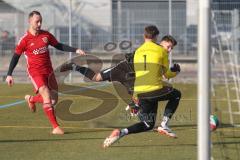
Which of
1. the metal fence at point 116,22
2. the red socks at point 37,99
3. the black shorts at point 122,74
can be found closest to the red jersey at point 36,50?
the red socks at point 37,99

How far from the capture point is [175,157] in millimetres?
7566

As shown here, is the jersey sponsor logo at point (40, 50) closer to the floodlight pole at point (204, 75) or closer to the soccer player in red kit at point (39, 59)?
Answer: the soccer player in red kit at point (39, 59)

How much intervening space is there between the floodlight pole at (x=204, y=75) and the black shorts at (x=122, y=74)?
593cm

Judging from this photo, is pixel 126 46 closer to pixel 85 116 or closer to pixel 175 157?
pixel 85 116

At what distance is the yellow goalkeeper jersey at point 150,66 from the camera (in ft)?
27.2

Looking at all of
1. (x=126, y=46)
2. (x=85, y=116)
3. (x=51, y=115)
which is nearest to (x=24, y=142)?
(x=51, y=115)

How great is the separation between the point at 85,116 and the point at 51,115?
2348 mm

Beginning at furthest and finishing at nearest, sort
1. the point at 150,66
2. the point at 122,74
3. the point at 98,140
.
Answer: the point at 122,74 < the point at 98,140 < the point at 150,66

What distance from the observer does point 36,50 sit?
977 cm

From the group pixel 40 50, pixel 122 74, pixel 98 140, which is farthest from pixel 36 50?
pixel 122 74

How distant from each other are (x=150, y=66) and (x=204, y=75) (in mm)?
3594

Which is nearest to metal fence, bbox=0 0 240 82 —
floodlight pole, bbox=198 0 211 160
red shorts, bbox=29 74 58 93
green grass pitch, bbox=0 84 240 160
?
green grass pitch, bbox=0 84 240 160

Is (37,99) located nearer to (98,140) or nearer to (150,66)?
(98,140)

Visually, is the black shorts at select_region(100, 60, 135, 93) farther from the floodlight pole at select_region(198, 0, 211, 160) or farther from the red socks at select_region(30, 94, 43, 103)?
the floodlight pole at select_region(198, 0, 211, 160)
